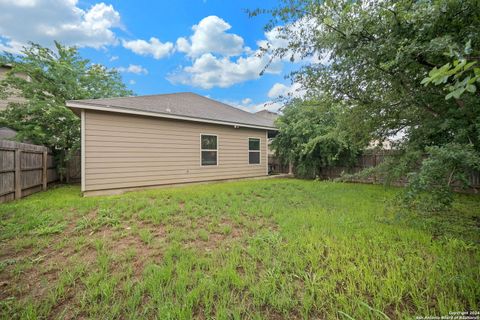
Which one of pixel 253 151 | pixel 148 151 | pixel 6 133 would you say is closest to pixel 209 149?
pixel 148 151

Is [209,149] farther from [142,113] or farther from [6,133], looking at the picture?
[6,133]

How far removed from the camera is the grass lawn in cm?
162

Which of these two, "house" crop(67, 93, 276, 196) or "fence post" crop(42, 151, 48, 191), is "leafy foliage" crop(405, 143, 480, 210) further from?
"fence post" crop(42, 151, 48, 191)

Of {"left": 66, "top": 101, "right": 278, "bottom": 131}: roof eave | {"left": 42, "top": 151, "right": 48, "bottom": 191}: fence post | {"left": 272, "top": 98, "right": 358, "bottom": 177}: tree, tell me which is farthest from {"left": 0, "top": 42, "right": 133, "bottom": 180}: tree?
{"left": 272, "top": 98, "right": 358, "bottom": 177}: tree

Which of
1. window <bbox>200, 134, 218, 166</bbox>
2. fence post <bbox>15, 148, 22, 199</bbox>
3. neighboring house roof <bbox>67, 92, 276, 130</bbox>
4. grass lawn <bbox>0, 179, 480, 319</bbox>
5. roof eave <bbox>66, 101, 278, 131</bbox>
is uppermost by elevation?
neighboring house roof <bbox>67, 92, 276, 130</bbox>

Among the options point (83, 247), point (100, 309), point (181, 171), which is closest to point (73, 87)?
point (181, 171)

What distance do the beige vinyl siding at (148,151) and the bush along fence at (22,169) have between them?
4.74 feet

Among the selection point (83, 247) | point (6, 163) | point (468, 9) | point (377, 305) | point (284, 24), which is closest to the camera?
point (377, 305)

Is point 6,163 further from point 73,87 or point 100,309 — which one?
point 100,309

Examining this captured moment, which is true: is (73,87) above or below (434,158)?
above

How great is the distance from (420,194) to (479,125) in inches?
36.9

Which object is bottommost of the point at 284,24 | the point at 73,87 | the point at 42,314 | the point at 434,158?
the point at 42,314

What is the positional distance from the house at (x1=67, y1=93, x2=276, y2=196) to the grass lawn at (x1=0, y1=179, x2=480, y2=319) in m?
2.41

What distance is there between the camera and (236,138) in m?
9.10
